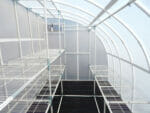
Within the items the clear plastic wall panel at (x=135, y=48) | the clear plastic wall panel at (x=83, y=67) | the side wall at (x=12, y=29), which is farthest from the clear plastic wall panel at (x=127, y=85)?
the side wall at (x=12, y=29)

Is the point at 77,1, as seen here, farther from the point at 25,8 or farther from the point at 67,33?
the point at 67,33

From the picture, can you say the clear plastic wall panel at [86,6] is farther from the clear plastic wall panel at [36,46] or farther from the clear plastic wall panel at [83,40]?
the clear plastic wall panel at [83,40]

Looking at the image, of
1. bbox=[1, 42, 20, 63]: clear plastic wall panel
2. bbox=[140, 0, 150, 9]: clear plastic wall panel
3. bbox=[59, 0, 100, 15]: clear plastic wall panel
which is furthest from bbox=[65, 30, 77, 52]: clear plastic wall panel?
bbox=[140, 0, 150, 9]: clear plastic wall panel

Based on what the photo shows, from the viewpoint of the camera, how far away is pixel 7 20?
2.27 m

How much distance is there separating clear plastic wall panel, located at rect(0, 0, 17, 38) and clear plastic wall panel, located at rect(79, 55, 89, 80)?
11.4 feet

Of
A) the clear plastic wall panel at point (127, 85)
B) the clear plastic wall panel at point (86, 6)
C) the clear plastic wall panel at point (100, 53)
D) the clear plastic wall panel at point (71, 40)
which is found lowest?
the clear plastic wall panel at point (127, 85)

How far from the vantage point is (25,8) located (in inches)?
123

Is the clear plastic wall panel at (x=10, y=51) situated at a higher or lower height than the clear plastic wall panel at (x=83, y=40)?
lower

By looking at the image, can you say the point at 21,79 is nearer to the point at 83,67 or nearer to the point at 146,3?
the point at 146,3

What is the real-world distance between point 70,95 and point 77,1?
3.76 meters

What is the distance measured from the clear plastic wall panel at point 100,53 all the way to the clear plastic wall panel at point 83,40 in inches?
19.0

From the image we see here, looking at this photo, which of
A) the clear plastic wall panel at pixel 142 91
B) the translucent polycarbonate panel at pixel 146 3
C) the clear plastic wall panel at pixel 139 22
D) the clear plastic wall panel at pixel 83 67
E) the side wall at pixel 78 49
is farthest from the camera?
the clear plastic wall panel at pixel 83 67

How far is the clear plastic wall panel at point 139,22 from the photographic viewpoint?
5.84 feet

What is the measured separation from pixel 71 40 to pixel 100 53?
141 centimetres
